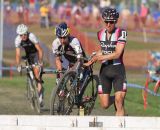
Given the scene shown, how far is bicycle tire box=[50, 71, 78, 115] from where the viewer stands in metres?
13.3

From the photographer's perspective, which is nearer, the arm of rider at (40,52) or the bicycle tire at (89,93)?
the bicycle tire at (89,93)

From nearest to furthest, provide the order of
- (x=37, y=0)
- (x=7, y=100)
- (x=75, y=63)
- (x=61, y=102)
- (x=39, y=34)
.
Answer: (x=61, y=102) → (x=75, y=63) → (x=7, y=100) → (x=39, y=34) → (x=37, y=0)

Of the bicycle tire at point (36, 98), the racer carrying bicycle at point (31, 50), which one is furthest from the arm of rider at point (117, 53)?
the bicycle tire at point (36, 98)

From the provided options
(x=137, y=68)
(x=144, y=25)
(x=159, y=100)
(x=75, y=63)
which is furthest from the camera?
(x=144, y=25)

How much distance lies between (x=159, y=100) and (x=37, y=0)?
33069mm

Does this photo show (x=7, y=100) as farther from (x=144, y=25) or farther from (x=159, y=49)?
(x=144, y=25)

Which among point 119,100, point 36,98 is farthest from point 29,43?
point 119,100

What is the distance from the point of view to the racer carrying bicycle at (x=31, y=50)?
54.2ft

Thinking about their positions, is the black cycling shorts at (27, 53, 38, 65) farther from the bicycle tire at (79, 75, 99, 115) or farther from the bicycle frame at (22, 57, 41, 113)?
the bicycle tire at (79, 75, 99, 115)

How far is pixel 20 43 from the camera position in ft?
54.9

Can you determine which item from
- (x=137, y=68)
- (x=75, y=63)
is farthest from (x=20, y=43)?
(x=137, y=68)

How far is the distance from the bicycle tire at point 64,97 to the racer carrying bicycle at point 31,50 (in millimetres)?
3004

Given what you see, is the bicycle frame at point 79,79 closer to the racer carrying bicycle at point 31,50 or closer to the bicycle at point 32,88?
the racer carrying bicycle at point 31,50

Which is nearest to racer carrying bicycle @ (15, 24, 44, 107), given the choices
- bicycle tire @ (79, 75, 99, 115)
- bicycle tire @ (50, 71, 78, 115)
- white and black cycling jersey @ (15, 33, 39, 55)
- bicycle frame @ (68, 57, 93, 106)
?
white and black cycling jersey @ (15, 33, 39, 55)
